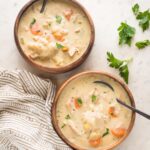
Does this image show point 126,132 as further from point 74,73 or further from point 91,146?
point 74,73

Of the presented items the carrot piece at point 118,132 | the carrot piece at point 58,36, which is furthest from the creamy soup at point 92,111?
the carrot piece at point 58,36

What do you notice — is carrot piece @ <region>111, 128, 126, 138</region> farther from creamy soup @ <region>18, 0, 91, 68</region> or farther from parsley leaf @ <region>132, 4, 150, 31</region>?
parsley leaf @ <region>132, 4, 150, 31</region>

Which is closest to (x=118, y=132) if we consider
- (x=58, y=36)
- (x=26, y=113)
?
(x=26, y=113)

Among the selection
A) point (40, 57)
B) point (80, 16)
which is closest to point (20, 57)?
point (40, 57)

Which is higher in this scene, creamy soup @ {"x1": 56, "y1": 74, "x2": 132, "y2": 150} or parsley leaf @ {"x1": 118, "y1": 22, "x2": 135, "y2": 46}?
parsley leaf @ {"x1": 118, "y1": 22, "x2": 135, "y2": 46}

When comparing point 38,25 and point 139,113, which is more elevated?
point 38,25

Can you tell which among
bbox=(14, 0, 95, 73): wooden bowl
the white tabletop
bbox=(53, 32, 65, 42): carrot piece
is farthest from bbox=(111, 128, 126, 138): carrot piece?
bbox=(53, 32, 65, 42): carrot piece
